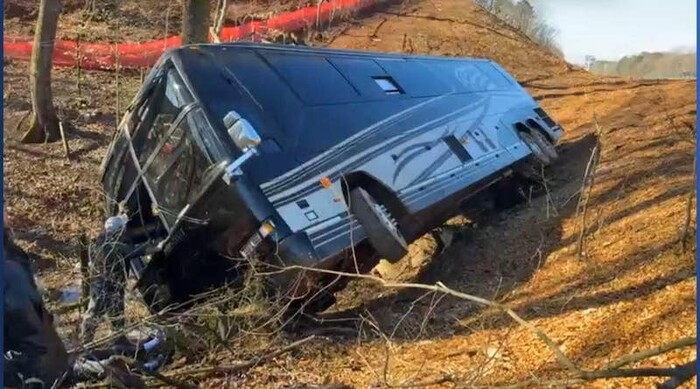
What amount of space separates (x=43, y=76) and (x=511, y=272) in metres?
8.96

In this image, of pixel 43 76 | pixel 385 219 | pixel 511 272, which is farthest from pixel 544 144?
pixel 43 76

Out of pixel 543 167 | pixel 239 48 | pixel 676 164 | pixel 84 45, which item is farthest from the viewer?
pixel 84 45

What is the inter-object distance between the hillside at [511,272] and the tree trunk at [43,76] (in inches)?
11.5

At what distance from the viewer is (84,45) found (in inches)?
832

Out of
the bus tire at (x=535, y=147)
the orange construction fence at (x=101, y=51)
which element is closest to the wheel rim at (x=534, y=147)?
the bus tire at (x=535, y=147)

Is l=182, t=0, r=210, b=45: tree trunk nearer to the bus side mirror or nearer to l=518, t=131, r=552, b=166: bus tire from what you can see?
l=518, t=131, r=552, b=166: bus tire

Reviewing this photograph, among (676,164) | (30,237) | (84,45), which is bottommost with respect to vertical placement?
(676,164)

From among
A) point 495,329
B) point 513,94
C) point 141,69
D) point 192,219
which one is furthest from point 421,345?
point 141,69

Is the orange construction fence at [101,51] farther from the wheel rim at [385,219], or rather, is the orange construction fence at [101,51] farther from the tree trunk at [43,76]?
the wheel rim at [385,219]

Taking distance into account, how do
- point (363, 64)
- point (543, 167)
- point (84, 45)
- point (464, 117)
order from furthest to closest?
point (84, 45), point (543, 167), point (464, 117), point (363, 64)

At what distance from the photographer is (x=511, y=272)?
27.9ft

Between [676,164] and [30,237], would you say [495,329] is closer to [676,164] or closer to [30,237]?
[676,164]

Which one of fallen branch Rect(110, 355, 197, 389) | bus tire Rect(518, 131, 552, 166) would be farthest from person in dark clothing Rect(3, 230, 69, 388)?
bus tire Rect(518, 131, 552, 166)

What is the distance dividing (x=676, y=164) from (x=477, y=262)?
337 centimetres
